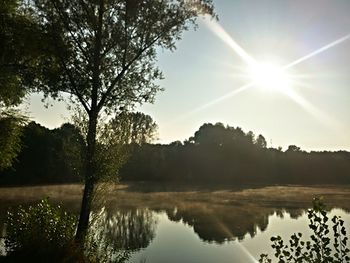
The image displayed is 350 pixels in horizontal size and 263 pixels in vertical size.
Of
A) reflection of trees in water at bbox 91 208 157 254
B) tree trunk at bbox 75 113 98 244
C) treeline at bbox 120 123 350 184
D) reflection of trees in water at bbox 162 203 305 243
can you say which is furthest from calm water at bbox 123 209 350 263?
treeline at bbox 120 123 350 184

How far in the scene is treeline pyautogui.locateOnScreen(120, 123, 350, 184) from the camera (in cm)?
8538

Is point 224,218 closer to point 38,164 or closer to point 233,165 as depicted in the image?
point 38,164

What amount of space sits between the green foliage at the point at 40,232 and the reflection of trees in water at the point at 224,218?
12.8 m

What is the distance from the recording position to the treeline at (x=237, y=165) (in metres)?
85.4

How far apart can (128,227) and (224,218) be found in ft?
27.6

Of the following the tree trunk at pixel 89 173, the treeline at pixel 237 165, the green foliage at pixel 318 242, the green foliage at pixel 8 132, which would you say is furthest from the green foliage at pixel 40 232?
the treeline at pixel 237 165

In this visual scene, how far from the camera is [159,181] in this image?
83312mm

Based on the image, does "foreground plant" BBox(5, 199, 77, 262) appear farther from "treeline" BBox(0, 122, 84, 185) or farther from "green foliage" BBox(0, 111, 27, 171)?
"treeline" BBox(0, 122, 84, 185)

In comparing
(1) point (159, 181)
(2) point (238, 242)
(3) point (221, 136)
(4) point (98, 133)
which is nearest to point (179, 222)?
(2) point (238, 242)

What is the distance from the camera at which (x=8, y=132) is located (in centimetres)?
2070

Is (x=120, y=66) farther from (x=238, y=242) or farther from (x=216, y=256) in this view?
(x=238, y=242)

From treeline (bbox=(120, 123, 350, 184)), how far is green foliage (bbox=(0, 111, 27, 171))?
2379 inches

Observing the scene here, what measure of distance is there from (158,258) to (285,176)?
239 feet

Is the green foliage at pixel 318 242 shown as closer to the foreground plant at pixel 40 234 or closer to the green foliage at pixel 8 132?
the foreground plant at pixel 40 234
